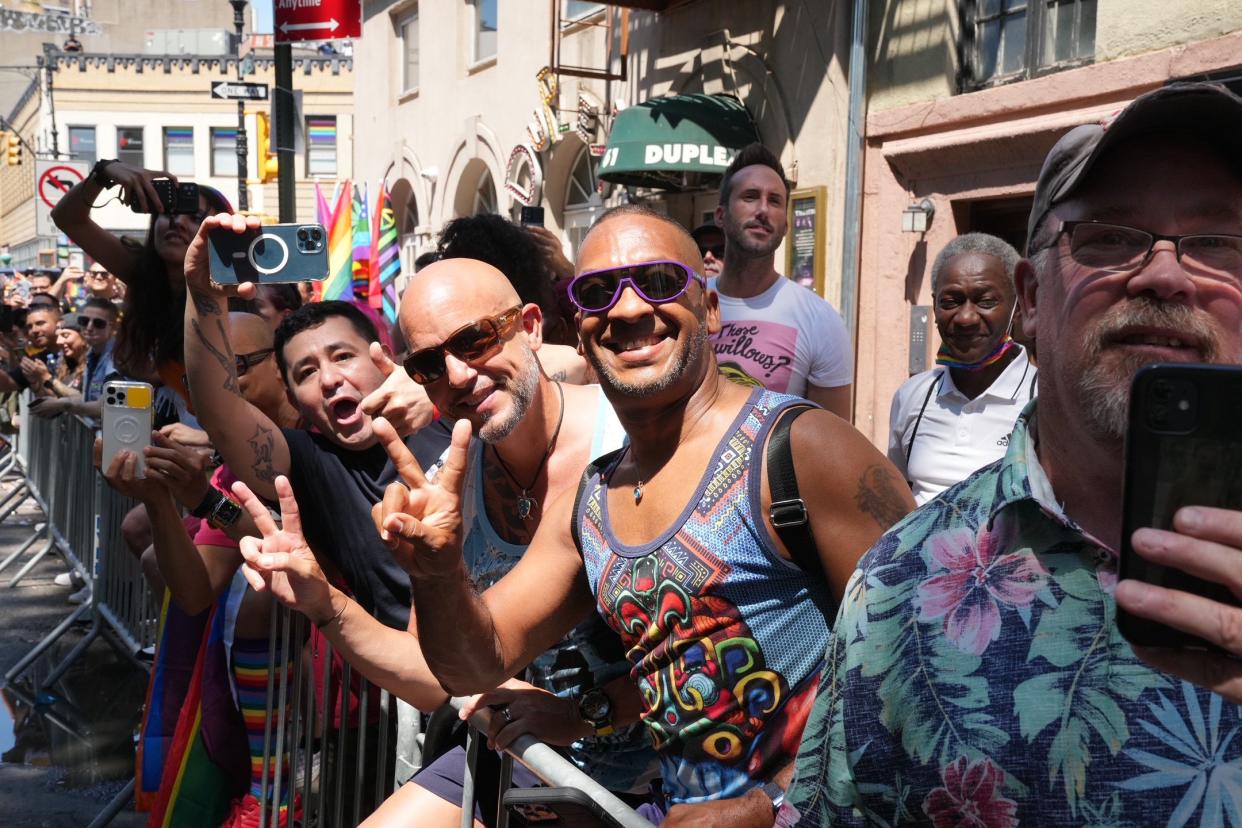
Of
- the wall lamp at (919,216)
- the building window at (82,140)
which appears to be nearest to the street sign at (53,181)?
the wall lamp at (919,216)

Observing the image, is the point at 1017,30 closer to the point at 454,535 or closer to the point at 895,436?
the point at 895,436

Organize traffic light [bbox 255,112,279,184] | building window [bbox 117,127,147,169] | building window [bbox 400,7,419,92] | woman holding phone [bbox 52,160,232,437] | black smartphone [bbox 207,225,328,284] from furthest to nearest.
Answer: building window [bbox 117,127,147,169] → traffic light [bbox 255,112,279,184] → building window [bbox 400,7,419,92] → woman holding phone [bbox 52,160,232,437] → black smartphone [bbox 207,225,328,284]

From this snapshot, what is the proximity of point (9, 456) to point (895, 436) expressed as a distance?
39.8 feet

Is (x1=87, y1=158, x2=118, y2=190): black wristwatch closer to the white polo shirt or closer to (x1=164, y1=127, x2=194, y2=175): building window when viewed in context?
the white polo shirt

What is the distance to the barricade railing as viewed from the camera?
3070 mm

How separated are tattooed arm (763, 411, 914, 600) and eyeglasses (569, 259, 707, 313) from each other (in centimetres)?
49

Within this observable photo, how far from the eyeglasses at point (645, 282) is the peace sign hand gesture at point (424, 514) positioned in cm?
49

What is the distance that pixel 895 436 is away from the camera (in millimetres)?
4715

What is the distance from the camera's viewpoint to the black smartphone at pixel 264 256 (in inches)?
125

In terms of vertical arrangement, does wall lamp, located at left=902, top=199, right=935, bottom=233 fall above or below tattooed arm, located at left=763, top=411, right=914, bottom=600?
above

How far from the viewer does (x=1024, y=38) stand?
360 inches

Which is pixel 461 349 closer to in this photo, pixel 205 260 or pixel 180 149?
pixel 205 260

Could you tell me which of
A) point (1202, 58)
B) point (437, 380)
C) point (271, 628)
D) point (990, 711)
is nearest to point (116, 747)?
point (271, 628)

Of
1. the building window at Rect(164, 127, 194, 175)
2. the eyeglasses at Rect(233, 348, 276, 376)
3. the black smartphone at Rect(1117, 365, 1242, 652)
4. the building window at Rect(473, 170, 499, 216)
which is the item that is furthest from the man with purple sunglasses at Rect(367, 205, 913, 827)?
the building window at Rect(164, 127, 194, 175)
